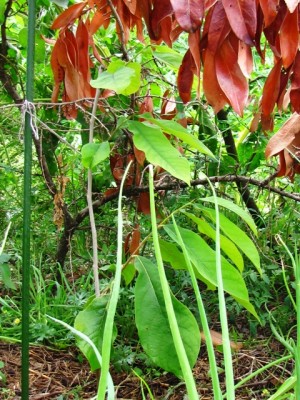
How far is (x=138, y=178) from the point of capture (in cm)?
150

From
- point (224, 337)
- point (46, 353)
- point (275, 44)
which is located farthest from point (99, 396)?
point (46, 353)

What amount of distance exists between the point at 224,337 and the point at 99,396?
14 centimetres

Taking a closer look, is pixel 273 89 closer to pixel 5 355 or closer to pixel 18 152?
pixel 5 355

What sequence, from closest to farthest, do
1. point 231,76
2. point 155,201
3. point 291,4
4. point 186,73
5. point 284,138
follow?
point 291,4 → point 231,76 → point 186,73 → point 284,138 → point 155,201

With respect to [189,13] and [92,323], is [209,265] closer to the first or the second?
[92,323]

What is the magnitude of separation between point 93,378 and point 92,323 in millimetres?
510

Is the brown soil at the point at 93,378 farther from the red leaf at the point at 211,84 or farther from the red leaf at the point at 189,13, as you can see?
the red leaf at the point at 189,13

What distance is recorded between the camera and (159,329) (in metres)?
0.90

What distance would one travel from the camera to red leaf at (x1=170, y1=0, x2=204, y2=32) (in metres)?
0.81

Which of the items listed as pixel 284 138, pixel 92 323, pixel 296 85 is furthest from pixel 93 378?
pixel 296 85

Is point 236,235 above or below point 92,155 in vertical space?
below

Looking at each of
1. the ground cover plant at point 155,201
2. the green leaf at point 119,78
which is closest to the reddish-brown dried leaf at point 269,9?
the ground cover plant at point 155,201

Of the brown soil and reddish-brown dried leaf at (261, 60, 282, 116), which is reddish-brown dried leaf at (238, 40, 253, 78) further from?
the brown soil

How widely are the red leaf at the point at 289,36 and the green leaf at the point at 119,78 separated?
25 cm
